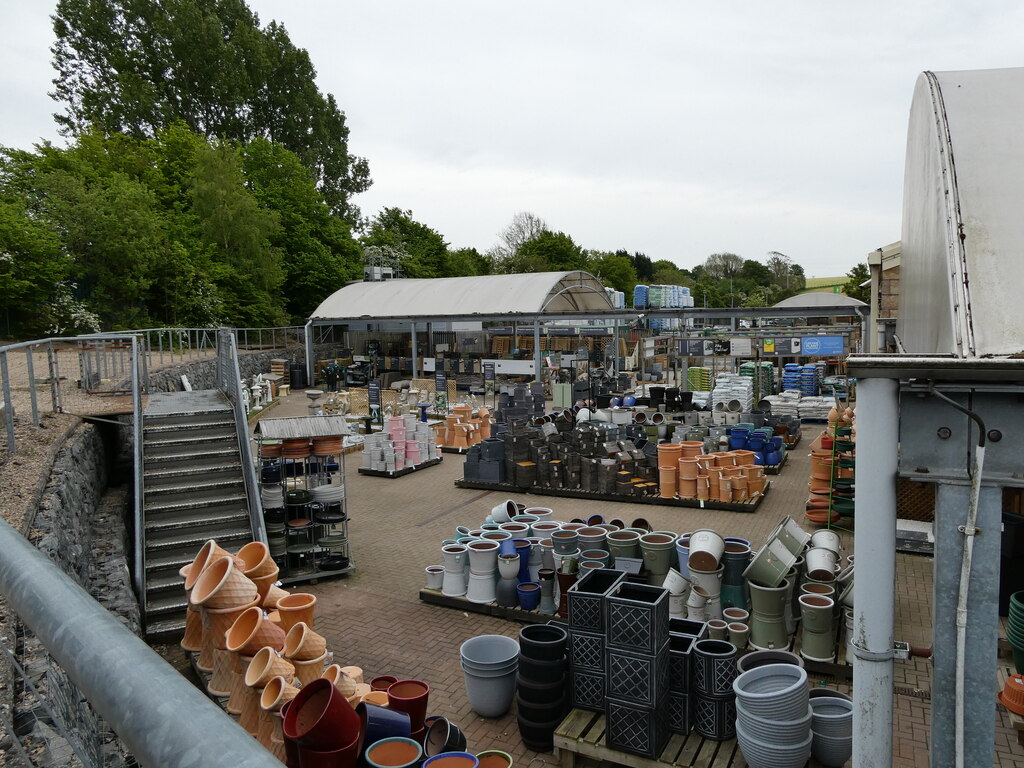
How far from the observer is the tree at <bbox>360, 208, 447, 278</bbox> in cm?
5556

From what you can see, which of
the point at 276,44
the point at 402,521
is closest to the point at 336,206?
the point at 276,44

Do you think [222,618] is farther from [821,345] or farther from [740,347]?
[740,347]

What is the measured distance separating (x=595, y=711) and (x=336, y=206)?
5648cm

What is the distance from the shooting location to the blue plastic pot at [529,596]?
8.52m

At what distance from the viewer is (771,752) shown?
5.32 m

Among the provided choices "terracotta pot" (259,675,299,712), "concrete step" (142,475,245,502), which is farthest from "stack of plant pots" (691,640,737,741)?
"concrete step" (142,475,245,502)

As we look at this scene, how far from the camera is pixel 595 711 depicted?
616 centimetres

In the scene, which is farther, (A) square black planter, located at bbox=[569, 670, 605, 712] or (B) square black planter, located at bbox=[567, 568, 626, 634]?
(A) square black planter, located at bbox=[569, 670, 605, 712]

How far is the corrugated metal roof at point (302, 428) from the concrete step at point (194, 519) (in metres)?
1.13

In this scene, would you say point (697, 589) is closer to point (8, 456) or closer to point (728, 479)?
point (728, 479)

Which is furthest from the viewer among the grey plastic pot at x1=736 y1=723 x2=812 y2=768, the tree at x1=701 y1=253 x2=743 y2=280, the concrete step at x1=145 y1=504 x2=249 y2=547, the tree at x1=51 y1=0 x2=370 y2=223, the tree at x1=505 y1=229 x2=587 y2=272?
the tree at x1=701 y1=253 x2=743 y2=280

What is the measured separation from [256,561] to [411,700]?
2.67m

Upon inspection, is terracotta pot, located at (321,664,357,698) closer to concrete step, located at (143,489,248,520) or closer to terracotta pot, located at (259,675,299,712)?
terracotta pot, located at (259,675,299,712)

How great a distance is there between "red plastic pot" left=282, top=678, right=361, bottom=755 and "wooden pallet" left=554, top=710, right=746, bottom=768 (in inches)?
88.8
